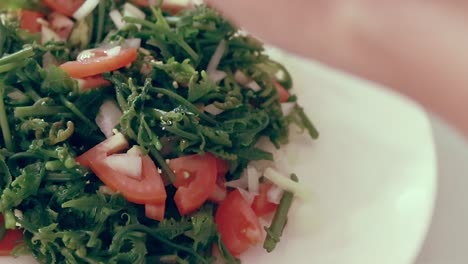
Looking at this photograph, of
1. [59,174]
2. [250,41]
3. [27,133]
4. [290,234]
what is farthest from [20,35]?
[290,234]

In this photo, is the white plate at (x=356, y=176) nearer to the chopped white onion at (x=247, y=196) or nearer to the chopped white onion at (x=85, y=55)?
the chopped white onion at (x=247, y=196)

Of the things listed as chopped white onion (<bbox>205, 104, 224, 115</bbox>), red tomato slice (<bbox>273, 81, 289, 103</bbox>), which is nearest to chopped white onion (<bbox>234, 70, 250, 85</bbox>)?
red tomato slice (<bbox>273, 81, 289, 103</bbox>)

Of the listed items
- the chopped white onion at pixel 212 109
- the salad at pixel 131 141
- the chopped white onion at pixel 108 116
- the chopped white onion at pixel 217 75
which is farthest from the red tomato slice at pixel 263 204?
the chopped white onion at pixel 108 116

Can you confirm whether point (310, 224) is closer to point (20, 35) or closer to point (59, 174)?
point (59, 174)

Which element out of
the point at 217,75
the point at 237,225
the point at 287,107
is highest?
the point at 217,75

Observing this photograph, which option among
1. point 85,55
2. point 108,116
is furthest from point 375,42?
point 85,55

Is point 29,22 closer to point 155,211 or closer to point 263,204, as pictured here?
point 155,211
